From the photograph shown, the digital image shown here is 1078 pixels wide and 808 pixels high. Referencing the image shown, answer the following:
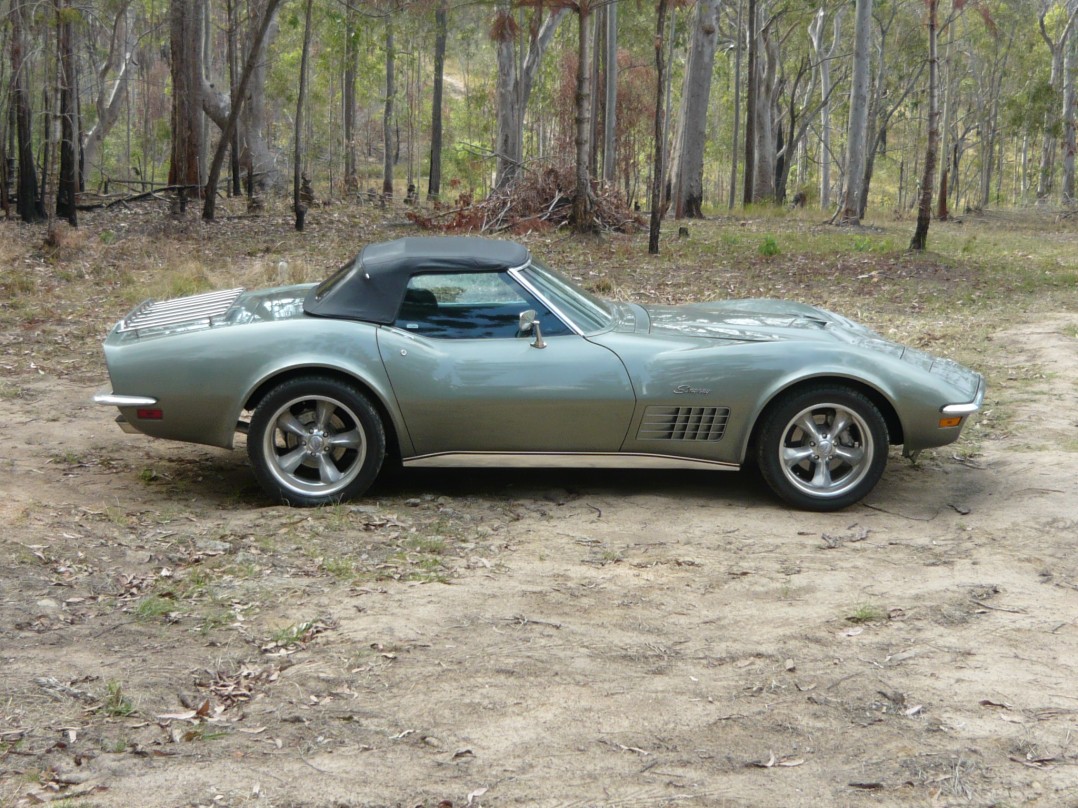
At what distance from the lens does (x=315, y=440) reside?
19.0 feet

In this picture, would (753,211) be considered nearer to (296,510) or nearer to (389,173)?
(389,173)

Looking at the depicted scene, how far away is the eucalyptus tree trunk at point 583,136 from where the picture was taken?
623 inches

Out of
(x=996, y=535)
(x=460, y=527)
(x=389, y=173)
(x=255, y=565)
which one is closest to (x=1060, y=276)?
(x=996, y=535)

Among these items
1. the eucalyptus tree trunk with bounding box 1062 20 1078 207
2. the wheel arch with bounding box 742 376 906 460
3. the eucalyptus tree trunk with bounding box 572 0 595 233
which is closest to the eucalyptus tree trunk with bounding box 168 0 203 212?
the eucalyptus tree trunk with bounding box 572 0 595 233

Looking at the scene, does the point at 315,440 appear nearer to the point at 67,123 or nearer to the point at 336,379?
the point at 336,379

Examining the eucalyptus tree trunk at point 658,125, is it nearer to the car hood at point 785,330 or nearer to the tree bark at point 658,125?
the tree bark at point 658,125

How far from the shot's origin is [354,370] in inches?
224

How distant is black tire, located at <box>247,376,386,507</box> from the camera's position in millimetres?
5719

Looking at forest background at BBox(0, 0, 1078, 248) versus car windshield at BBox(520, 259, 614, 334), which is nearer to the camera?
car windshield at BBox(520, 259, 614, 334)

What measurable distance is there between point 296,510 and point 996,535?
11.4 feet

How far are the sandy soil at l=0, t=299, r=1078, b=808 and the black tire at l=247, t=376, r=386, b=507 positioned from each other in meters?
0.18

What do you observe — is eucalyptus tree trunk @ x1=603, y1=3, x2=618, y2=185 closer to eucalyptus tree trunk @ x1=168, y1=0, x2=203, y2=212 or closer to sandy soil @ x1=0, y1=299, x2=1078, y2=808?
eucalyptus tree trunk @ x1=168, y1=0, x2=203, y2=212

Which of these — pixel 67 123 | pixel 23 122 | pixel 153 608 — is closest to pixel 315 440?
pixel 153 608

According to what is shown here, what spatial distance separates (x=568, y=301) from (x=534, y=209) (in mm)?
13873
